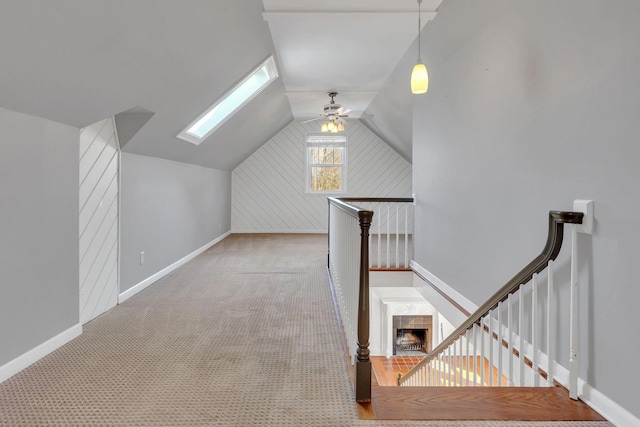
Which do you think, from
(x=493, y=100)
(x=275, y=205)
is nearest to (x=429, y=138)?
(x=493, y=100)

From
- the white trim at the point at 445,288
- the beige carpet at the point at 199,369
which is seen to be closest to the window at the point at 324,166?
the white trim at the point at 445,288

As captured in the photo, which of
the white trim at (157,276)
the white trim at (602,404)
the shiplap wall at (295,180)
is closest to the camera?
the white trim at (602,404)

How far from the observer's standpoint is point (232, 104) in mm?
5352

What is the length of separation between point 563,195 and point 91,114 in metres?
3.16

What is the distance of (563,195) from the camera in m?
2.16

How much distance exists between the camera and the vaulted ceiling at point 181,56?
2.04 m

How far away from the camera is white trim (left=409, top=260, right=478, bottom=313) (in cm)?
344

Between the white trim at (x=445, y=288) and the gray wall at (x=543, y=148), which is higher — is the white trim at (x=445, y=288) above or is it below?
below

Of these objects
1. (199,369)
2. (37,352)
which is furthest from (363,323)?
(37,352)

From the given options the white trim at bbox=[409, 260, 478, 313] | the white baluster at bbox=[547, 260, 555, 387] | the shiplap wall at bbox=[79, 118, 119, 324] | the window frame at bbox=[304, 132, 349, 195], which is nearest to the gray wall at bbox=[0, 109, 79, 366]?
the shiplap wall at bbox=[79, 118, 119, 324]

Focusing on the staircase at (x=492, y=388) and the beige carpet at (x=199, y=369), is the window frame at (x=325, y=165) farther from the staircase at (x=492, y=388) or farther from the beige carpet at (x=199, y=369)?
the staircase at (x=492, y=388)

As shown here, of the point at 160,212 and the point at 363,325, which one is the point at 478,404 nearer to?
the point at 363,325

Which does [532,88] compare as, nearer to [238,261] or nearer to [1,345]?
[1,345]

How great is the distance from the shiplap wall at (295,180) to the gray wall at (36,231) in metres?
6.24
